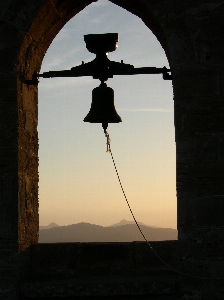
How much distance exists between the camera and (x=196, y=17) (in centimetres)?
446

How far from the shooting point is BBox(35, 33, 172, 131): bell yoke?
4.91 m

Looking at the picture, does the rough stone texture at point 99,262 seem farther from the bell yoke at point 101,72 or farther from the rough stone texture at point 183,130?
the bell yoke at point 101,72

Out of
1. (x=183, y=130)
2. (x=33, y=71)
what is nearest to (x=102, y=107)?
(x=33, y=71)

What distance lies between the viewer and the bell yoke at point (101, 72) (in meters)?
4.91

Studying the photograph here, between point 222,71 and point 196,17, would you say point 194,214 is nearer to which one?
point 222,71

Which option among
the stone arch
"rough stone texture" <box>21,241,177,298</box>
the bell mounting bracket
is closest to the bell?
the bell mounting bracket

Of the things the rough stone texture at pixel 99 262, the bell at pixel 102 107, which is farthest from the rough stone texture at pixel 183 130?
the bell at pixel 102 107

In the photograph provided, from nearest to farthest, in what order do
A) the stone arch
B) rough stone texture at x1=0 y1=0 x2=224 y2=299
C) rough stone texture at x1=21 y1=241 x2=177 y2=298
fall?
rough stone texture at x1=0 y1=0 x2=224 y2=299 → the stone arch → rough stone texture at x1=21 y1=241 x2=177 y2=298

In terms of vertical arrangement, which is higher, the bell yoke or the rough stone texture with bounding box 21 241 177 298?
the bell yoke

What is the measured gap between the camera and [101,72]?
16.2 ft

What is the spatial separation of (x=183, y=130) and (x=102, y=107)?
812mm

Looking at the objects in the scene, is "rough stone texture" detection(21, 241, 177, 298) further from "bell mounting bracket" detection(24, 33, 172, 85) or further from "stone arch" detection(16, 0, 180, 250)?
"bell mounting bracket" detection(24, 33, 172, 85)

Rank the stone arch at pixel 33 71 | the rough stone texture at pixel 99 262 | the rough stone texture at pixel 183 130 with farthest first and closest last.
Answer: the rough stone texture at pixel 99 262, the stone arch at pixel 33 71, the rough stone texture at pixel 183 130

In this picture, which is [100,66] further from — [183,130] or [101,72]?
[183,130]
